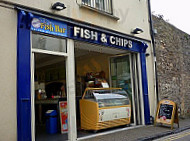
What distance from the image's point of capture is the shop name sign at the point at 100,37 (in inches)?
261

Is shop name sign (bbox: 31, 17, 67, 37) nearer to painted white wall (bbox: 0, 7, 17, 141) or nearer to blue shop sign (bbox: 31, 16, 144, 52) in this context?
blue shop sign (bbox: 31, 16, 144, 52)

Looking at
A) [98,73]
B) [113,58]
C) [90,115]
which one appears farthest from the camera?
[98,73]

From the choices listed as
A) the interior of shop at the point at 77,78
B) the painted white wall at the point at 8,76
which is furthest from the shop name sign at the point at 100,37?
the painted white wall at the point at 8,76

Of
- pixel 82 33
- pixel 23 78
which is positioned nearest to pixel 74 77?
pixel 82 33

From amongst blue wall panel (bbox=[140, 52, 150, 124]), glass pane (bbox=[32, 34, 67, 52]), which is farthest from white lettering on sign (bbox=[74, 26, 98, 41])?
blue wall panel (bbox=[140, 52, 150, 124])

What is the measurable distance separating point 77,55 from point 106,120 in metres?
3.69

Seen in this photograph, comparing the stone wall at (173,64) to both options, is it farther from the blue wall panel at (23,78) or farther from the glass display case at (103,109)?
the blue wall panel at (23,78)

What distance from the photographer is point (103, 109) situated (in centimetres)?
716

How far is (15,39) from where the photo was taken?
16.8ft

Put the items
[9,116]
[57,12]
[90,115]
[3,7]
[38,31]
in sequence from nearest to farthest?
[9,116]
[3,7]
[38,31]
[57,12]
[90,115]

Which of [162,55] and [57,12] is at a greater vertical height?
[57,12]

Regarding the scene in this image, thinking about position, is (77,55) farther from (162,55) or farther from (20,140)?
(20,140)

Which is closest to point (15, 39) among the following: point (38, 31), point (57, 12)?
point (38, 31)

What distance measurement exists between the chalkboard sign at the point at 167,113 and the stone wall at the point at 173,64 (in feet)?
3.86
